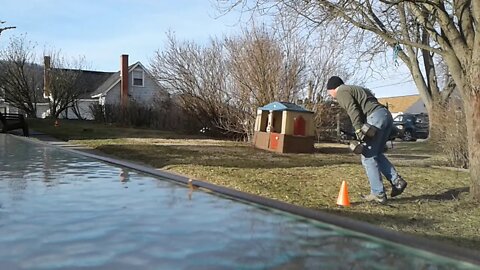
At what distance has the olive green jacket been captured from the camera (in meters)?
6.42

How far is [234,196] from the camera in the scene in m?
5.21

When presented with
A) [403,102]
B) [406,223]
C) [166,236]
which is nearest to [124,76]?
[406,223]

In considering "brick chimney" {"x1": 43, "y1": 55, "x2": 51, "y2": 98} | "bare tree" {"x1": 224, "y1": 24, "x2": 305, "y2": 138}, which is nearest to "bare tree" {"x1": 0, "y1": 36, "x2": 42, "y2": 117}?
"brick chimney" {"x1": 43, "y1": 55, "x2": 51, "y2": 98}

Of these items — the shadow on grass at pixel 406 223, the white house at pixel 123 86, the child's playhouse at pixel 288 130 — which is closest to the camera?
the shadow on grass at pixel 406 223

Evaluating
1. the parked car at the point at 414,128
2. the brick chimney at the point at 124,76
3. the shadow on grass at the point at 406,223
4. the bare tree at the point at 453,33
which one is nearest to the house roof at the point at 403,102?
the parked car at the point at 414,128

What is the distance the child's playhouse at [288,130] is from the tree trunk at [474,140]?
8.31 meters

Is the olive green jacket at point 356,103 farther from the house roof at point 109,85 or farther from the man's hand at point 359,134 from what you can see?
the house roof at point 109,85

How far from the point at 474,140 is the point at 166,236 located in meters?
4.98

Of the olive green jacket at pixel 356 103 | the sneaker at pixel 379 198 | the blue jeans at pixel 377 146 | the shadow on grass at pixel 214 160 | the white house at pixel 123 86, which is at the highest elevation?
the white house at pixel 123 86

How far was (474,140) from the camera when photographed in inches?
271

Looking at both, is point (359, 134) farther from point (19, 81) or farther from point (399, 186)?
point (19, 81)

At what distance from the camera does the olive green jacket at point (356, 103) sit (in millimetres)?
6422

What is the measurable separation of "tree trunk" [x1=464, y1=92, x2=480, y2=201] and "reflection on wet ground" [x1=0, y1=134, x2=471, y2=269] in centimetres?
360

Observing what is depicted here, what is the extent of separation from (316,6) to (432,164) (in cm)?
540
